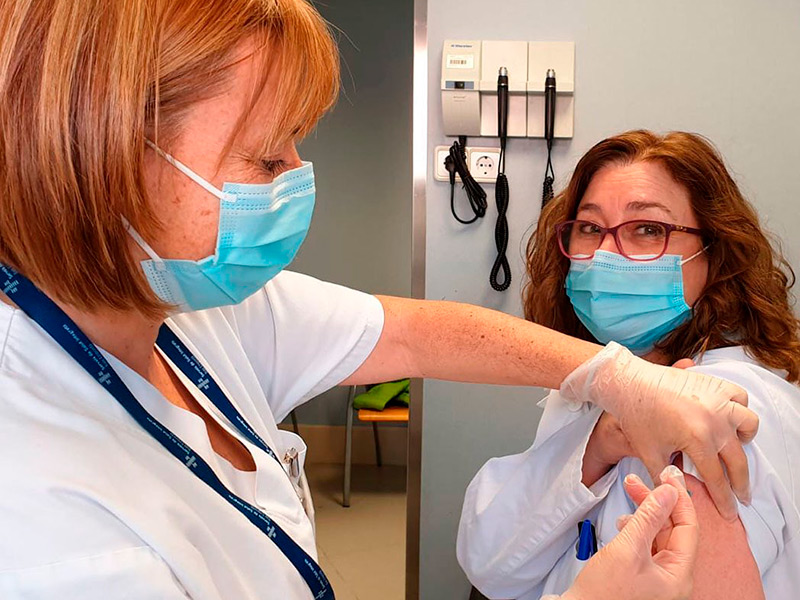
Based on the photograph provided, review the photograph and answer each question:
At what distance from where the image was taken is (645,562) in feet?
2.63

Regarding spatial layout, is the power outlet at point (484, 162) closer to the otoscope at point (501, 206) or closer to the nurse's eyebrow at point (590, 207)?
the otoscope at point (501, 206)

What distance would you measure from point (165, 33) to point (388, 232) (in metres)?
3.56

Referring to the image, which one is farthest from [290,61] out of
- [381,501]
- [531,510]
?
[381,501]

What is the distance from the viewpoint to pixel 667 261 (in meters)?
1.29

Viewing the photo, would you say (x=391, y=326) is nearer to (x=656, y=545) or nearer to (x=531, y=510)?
(x=531, y=510)

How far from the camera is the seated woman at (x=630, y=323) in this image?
1195 millimetres

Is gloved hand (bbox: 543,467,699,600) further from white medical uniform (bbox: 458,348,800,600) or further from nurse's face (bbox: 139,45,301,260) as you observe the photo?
nurse's face (bbox: 139,45,301,260)

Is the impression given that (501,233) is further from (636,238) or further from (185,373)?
(185,373)

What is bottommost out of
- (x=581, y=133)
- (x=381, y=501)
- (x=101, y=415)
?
(x=381, y=501)

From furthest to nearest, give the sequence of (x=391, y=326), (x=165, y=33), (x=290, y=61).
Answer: (x=391, y=326) < (x=290, y=61) < (x=165, y=33)

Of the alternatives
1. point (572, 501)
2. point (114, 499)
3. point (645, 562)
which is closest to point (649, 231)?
point (572, 501)

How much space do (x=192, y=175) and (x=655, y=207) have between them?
35.0 inches

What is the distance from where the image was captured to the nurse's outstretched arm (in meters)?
0.98

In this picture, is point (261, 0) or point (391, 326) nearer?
point (261, 0)
